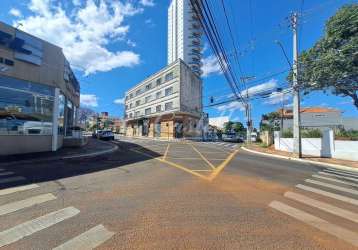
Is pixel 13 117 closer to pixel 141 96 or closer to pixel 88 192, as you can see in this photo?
pixel 88 192

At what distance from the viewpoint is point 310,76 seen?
18.7 m

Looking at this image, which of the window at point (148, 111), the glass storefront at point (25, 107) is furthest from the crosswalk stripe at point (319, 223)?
the window at point (148, 111)

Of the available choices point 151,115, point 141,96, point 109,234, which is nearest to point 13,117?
point 109,234

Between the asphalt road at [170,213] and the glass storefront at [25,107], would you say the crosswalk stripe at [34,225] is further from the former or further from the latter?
the glass storefront at [25,107]

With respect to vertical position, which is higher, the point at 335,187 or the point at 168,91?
the point at 168,91

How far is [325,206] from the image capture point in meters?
6.05

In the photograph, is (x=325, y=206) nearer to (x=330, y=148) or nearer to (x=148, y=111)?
(x=330, y=148)

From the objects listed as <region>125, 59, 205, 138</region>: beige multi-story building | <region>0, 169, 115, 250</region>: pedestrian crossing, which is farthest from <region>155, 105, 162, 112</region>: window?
<region>0, 169, 115, 250</region>: pedestrian crossing

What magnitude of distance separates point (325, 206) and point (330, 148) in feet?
52.1

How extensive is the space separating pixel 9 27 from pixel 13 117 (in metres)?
5.53

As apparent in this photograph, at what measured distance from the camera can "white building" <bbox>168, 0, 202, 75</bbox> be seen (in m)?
75.2

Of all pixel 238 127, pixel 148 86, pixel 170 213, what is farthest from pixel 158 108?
pixel 170 213

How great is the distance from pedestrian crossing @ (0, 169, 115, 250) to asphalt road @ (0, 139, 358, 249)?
0.02 m

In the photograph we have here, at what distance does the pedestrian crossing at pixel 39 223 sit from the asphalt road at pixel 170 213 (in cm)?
2
